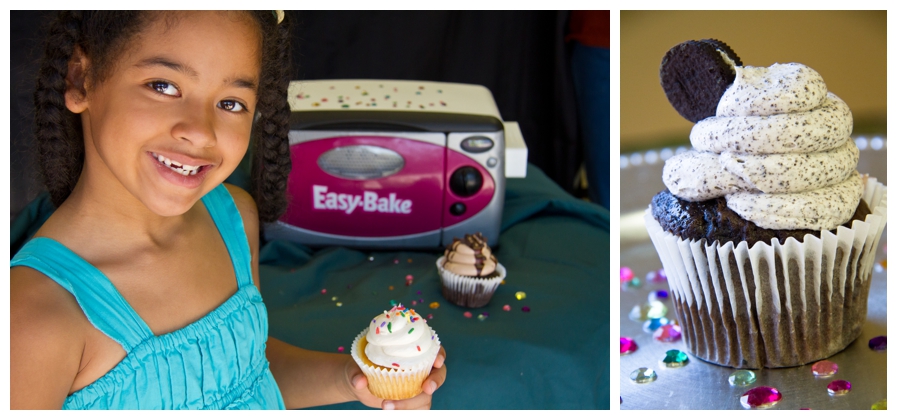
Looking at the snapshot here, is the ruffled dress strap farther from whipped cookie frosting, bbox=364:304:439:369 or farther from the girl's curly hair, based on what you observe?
whipped cookie frosting, bbox=364:304:439:369

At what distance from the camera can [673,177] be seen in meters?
1.04

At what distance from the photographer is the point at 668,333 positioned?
4.01 ft

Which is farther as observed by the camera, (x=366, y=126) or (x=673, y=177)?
(x=366, y=126)

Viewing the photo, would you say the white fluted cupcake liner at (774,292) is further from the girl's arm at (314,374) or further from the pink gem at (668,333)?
the girl's arm at (314,374)

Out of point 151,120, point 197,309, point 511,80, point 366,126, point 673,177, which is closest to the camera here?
point 151,120

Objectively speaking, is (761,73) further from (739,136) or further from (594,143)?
(594,143)

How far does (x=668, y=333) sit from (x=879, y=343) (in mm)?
310

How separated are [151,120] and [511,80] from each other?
68.8 inches

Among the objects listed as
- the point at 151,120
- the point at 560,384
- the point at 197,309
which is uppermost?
the point at 151,120

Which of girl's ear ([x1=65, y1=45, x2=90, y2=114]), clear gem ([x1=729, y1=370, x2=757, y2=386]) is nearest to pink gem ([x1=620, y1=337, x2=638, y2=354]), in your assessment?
clear gem ([x1=729, y1=370, x2=757, y2=386])

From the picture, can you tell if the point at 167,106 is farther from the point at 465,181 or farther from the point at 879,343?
the point at 879,343

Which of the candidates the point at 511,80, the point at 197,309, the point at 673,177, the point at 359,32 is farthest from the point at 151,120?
the point at 511,80

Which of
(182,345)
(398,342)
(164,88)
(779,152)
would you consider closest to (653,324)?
(779,152)

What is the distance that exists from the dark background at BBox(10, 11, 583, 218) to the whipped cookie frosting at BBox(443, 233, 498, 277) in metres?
0.97
